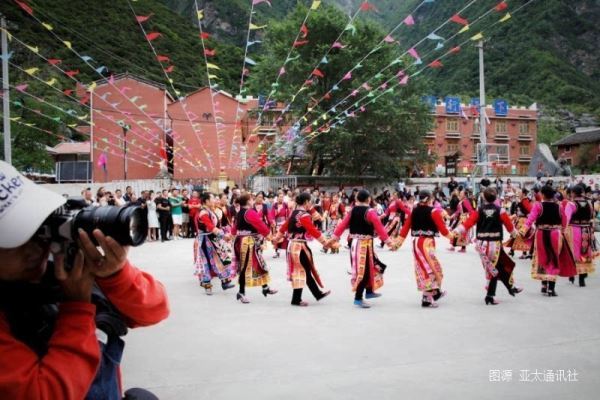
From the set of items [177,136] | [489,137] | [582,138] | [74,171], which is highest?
[582,138]

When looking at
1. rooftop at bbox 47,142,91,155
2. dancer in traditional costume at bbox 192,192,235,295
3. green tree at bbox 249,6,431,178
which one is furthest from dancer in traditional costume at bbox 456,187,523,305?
rooftop at bbox 47,142,91,155

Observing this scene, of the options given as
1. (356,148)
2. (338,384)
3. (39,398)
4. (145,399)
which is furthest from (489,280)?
(356,148)

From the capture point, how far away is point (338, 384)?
498 centimetres

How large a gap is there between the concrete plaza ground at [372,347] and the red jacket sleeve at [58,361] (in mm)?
3213

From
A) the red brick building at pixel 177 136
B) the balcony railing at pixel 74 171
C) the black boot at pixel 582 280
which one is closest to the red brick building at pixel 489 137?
the red brick building at pixel 177 136

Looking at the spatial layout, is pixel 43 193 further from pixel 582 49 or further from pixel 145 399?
pixel 582 49

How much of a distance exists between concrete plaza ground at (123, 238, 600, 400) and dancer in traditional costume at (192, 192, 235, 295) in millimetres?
380

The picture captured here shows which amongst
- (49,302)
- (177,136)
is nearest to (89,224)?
(49,302)

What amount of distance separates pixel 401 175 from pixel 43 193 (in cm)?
3679

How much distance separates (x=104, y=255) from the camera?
1781mm

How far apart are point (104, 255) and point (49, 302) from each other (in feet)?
0.78

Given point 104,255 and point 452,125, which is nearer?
point 104,255

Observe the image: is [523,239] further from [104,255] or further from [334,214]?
[104,255]

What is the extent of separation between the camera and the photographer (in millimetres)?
1606
